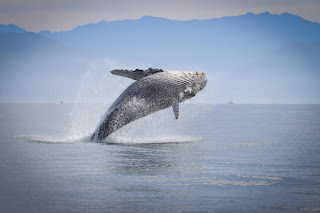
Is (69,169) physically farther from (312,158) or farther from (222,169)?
(312,158)

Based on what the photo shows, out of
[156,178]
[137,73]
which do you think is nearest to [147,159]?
[156,178]

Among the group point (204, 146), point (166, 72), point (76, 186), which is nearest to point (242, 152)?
point (204, 146)

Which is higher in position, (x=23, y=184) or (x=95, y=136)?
(x=95, y=136)

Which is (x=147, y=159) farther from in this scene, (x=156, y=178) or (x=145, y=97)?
(x=145, y=97)

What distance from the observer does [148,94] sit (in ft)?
61.3

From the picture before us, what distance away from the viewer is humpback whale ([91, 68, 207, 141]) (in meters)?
18.6

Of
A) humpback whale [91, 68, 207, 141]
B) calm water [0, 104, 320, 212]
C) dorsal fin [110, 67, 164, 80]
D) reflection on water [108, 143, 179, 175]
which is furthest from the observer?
humpback whale [91, 68, 207, 141]

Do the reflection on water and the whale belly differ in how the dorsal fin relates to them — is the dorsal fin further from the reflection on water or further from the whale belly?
the reflection on water

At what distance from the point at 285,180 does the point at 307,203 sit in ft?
8.01

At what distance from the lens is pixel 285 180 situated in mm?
12258

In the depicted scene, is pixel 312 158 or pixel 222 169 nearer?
pixel 222 169

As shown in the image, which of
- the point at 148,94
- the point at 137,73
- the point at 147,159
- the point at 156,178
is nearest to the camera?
the point at 156,178

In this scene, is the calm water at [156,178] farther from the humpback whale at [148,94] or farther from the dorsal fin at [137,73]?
the dorsal fin at [137,73]

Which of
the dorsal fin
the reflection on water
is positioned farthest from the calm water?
the dorsal fin
